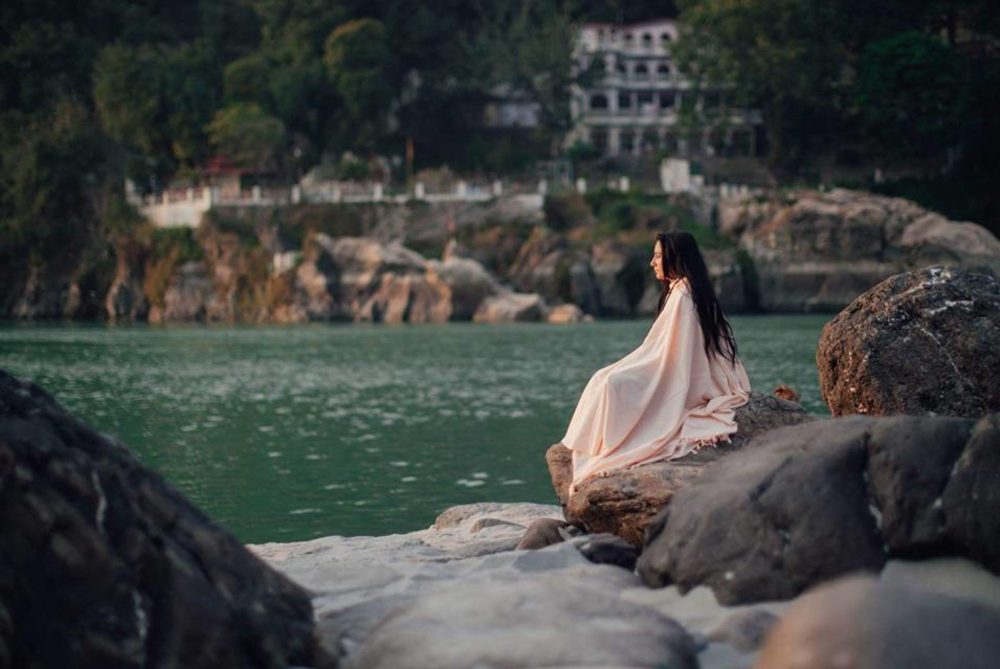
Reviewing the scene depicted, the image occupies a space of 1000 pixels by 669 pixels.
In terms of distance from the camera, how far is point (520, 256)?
2854 inches

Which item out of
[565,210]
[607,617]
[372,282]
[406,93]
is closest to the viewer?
[607,617]

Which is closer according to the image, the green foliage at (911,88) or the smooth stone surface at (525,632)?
the smooth stone surface at (525,632)

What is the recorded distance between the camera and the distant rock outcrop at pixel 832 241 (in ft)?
218

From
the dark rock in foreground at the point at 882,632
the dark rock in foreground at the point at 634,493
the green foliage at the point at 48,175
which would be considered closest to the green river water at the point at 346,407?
the dark rock in foreground at the point at 634,493

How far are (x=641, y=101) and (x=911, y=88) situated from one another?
2505 centimetres

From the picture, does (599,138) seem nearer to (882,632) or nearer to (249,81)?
(249,81)

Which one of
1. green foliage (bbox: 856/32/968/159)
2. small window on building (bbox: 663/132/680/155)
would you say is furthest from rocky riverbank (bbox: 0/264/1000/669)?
small window on building (bbox: 663/132/680/155)

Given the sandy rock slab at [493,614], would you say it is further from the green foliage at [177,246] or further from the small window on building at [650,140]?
the small window on building at [650,140]

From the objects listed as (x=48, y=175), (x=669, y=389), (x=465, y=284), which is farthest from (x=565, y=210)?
(x=669, y=389)

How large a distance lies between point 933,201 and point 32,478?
7102 centimetres

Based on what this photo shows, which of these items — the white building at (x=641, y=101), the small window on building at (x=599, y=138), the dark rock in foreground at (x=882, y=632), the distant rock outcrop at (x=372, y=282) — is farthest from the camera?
the small window on building at (x=599, y=138)

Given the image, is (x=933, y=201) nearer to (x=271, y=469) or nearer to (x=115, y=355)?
(x=115, y=355)

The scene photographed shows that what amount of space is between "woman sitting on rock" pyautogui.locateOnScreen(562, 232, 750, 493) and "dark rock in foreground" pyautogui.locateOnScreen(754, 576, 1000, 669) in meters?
4.65

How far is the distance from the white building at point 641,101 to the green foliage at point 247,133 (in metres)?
18.6
